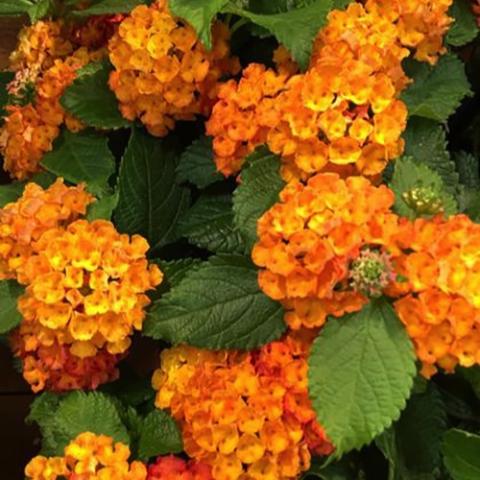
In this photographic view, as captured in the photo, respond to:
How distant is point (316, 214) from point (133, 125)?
0.35 metres

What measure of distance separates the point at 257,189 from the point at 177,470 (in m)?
0.26

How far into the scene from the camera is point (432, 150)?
98 cm

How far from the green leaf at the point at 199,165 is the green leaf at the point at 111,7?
16cm

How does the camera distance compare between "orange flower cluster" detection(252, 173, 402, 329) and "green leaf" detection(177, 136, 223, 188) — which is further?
"green leaf" detection(177, 136, 223, 188)

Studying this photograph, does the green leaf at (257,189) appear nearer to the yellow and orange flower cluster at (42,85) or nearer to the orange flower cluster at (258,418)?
the orange flower cluster at (258,418)

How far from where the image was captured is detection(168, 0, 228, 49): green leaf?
93 centimetres

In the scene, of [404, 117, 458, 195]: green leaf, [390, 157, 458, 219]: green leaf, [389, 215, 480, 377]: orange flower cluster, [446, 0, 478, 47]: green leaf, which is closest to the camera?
[389, 215, 480, 377]: orange flower cluster

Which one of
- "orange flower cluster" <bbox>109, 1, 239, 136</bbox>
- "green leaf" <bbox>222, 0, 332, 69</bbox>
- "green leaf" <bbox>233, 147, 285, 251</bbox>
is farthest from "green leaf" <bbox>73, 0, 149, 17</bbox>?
"green leaf" <bbox>233, 147, 285, 251</bbox>

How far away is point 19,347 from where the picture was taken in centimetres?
106

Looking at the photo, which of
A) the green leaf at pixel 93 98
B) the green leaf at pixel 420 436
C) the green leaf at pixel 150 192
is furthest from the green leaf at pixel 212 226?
the green leaf at pixel 420 436

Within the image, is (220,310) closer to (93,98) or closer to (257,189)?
(257,189)

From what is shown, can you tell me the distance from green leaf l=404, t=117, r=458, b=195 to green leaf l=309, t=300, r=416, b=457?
0.22 m

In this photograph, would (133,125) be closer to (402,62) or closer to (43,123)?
(43,123)

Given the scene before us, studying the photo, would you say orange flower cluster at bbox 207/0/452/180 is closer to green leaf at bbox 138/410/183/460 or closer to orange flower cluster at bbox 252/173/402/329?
orange flower cluster at bbox 252/173/402/329
